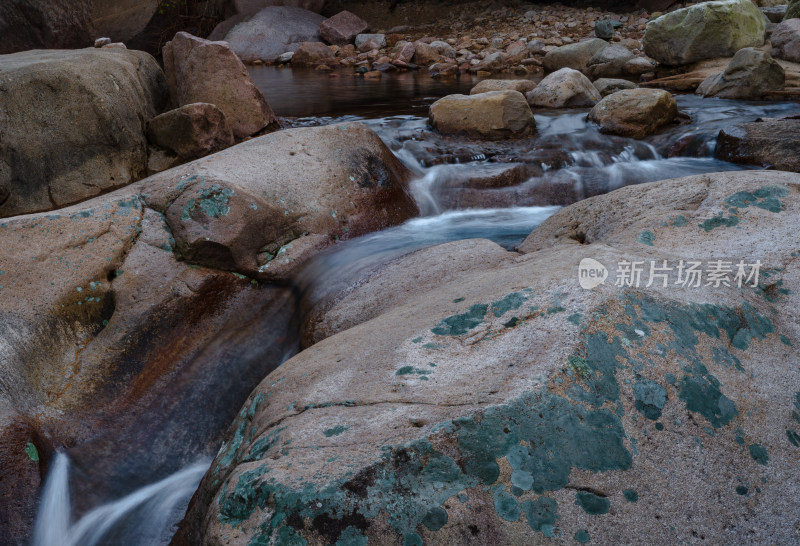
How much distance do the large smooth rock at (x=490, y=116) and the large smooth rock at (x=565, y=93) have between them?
1.52m

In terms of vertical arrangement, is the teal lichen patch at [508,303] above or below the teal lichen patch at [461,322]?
above

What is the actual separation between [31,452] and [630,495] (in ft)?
7.55

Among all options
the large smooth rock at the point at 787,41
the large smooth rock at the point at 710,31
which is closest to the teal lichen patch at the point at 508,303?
the large smooth rock at the point at 787,41

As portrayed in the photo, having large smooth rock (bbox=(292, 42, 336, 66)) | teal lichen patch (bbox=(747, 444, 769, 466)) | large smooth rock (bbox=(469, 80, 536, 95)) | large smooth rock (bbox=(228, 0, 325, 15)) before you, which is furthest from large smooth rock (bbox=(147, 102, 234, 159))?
large smooth rock (bbox=(228, 0, 325, 15))

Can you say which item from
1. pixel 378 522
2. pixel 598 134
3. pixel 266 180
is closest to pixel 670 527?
pixel 378 522

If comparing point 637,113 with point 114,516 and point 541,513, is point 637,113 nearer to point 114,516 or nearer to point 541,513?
point 541,513

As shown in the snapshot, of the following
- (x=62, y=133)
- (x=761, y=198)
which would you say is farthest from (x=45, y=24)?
(x=761, y=198)

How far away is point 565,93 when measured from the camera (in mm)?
7758

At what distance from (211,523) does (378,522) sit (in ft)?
1.37

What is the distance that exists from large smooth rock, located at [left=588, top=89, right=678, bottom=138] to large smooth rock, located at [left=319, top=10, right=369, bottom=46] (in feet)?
41.3

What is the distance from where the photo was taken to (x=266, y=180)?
12.3ft

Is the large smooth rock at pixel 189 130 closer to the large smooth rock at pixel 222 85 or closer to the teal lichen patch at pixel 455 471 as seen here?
the large smooth rock at pixel 222 85

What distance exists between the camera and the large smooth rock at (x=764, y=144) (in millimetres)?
5094

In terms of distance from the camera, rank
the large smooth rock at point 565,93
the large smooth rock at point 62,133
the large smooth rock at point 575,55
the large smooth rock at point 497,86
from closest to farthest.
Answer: the large smooth rock at point 62,133
the large smooth rock at point 497,86
the large smooth rock at point 565,93
the large smooth rock at point 575,55
